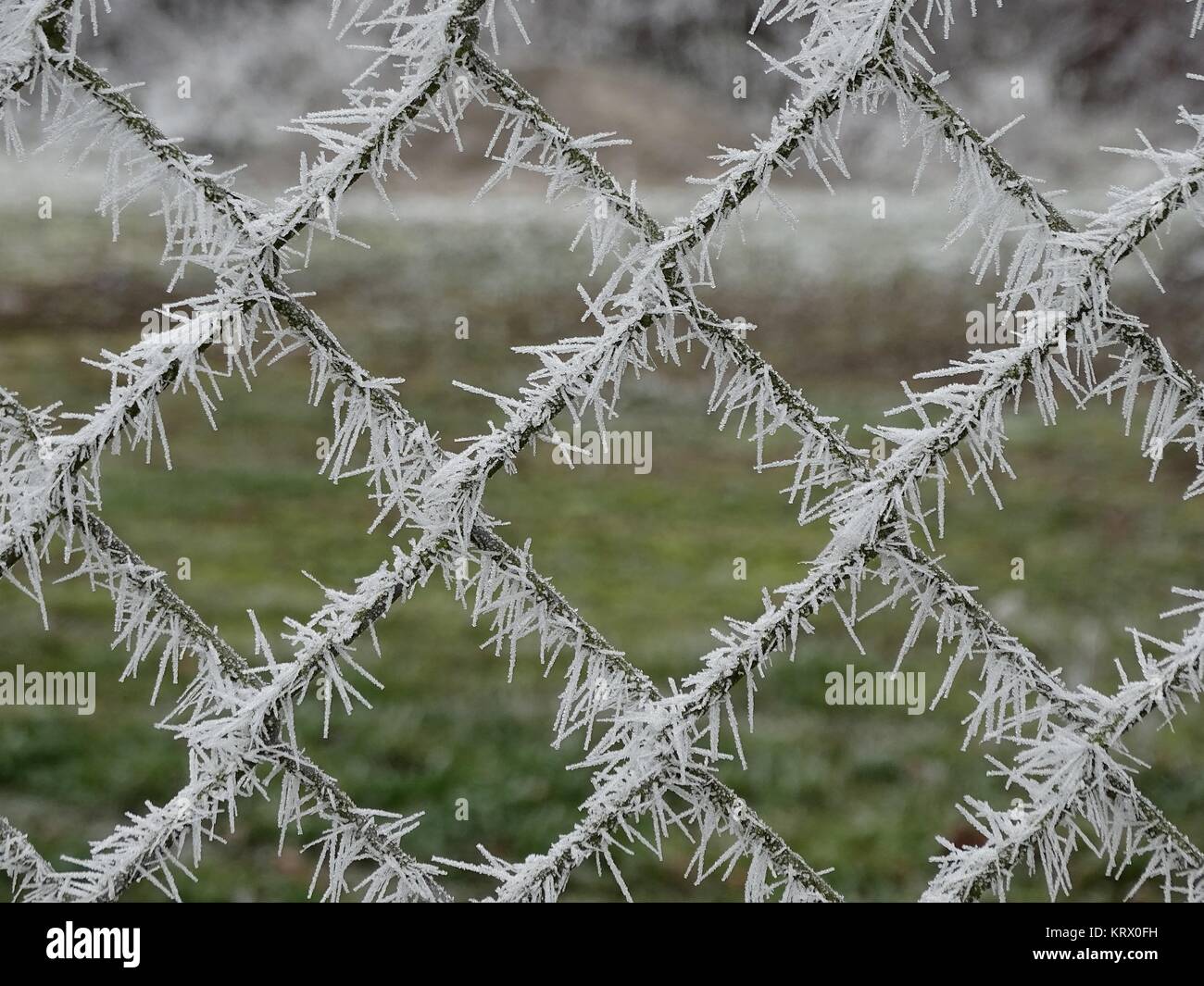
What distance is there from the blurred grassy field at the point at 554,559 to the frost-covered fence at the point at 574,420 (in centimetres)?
157

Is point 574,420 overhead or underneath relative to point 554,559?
underneath

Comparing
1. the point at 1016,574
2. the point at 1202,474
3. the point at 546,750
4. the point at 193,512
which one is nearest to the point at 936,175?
the point at 1016,574

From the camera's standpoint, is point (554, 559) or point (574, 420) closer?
point (574, 420)

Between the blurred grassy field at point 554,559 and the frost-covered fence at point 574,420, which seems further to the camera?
the blurred grassy field at point 554,559

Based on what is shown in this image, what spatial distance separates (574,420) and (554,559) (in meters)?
3.81

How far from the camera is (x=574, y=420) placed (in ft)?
3.17

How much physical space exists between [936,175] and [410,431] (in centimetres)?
1209

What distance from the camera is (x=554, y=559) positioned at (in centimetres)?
476

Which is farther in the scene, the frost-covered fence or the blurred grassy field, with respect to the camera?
the blurred grassy field

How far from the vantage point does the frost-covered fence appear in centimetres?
96

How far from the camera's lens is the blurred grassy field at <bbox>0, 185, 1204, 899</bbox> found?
2887 mm

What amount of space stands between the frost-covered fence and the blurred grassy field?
5.15 feet

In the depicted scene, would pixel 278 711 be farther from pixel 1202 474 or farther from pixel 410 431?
pixel 1202 474

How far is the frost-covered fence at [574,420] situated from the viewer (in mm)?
961
